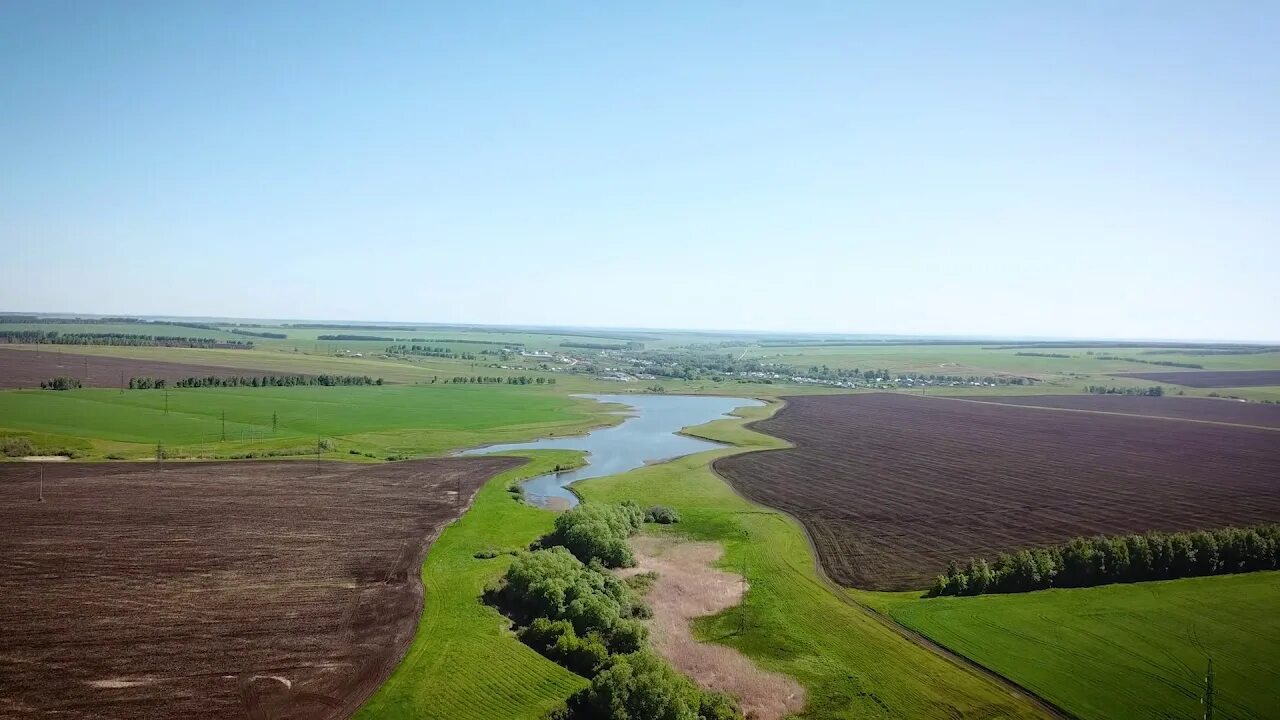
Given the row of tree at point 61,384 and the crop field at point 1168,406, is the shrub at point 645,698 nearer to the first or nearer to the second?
the row of tree at point 61,384

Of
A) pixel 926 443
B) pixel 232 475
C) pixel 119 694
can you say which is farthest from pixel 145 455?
pixel 926 443

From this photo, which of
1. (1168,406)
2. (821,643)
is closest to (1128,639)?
(821,643)

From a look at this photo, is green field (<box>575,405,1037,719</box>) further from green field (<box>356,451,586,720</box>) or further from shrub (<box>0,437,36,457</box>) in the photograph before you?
shrub (<box>0,437,36,457</box>)

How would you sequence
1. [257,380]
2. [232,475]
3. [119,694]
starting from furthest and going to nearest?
[257,380], [232,475], [119,694]

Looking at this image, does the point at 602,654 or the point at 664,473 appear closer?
the point at 602,654

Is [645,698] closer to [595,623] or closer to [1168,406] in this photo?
[595,623]

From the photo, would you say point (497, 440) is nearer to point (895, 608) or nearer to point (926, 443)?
point (926, 443)

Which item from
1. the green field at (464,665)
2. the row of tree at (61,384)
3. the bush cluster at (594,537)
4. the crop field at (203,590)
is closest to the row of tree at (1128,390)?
the bush cluster at (594,537)
